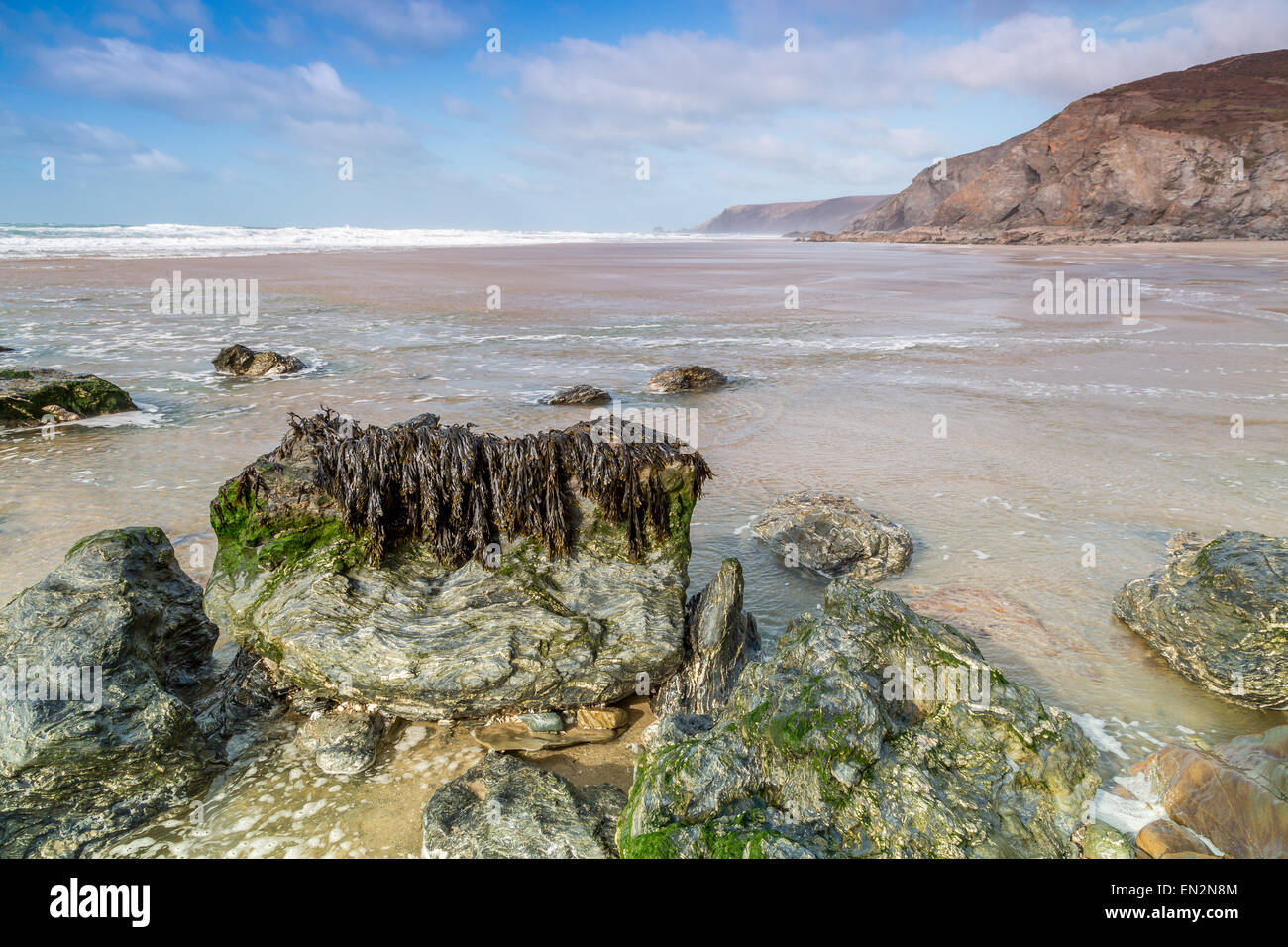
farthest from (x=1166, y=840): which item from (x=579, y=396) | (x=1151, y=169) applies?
(x=1151, y=169)

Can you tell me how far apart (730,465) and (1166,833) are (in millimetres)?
4898

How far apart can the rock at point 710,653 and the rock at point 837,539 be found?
1314mm

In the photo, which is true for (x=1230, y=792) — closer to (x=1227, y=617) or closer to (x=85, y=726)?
(x=1227, y=617)

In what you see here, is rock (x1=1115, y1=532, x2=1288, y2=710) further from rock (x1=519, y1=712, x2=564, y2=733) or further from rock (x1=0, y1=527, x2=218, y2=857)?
rock (x1=0, y1=527, x2=218, y2=857)

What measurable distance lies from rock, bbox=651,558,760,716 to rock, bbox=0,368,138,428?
27.7 ft

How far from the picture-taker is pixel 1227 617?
3785mm

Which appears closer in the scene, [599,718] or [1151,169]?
[599,718]

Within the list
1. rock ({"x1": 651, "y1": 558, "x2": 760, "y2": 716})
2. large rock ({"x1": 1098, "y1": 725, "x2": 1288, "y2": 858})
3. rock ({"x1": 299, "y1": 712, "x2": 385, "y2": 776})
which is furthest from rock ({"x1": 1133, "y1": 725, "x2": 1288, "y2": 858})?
rock ({"x1": 299, "y1": 712, "x2": 385, "y2": 776})

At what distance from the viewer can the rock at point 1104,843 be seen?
2.64 meters

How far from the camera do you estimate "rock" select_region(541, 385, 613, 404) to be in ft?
31.2

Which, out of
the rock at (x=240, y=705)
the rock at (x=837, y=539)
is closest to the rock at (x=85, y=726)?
the rock at (x=240, y=705)

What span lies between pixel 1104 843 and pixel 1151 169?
276 ft

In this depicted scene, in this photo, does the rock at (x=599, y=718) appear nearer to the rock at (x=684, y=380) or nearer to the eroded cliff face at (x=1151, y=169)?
the rock at (x=684, y=380)

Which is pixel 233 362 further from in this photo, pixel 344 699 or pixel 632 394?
pixel 344 699
